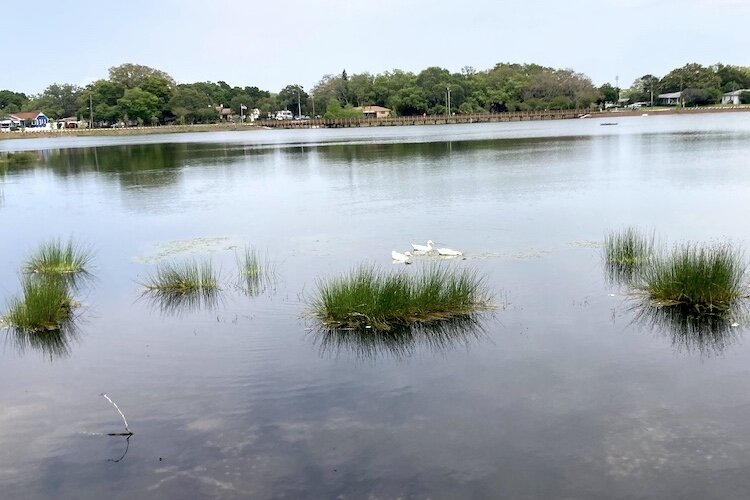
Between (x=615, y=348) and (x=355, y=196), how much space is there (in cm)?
1592

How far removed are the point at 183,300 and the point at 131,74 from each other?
5387 inches

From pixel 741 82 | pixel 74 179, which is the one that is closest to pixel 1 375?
pixel 74 179

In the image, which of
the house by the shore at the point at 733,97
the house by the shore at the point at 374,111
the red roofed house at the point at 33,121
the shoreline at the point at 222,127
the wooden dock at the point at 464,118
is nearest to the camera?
the shoreline at the point at 222,127

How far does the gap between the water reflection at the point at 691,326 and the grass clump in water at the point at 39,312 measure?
8458 mm

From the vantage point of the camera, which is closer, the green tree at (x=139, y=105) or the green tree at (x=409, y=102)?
the green tree at (x=139, y=105)

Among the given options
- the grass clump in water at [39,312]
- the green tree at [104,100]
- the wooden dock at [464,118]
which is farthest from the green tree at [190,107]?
the grass clump in water at [39,312]

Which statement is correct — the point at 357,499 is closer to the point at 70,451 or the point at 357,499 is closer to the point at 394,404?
the point at 394,404

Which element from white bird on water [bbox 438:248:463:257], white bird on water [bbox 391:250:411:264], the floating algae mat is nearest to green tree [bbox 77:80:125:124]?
the floating algae mat

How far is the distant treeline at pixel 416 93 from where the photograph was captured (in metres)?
122

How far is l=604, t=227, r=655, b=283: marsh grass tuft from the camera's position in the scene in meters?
12.2

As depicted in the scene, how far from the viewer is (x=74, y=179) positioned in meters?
35.3

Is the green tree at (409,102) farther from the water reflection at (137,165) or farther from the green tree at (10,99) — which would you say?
the green tree at (10,99)

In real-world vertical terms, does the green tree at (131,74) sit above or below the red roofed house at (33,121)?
above

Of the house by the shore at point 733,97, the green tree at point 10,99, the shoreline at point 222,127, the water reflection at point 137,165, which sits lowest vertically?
the water reflection at point 137,165
